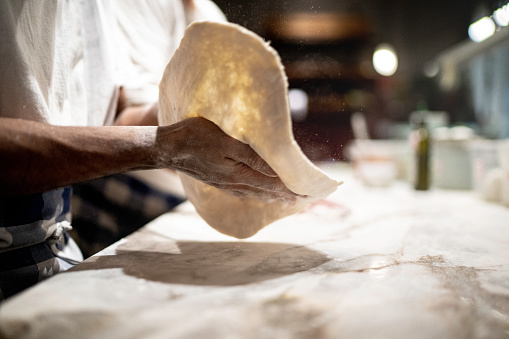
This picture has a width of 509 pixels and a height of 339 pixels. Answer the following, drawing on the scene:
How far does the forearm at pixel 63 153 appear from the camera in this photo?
0.57m

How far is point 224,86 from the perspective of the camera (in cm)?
68

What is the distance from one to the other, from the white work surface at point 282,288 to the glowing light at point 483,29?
4.99ft

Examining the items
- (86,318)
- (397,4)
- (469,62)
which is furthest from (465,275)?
(397,4)

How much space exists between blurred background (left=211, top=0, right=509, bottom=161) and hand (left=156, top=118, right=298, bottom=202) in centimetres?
11

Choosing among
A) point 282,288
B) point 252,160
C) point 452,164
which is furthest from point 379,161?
point 282,288

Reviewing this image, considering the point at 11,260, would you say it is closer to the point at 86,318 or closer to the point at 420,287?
the point at 86,318

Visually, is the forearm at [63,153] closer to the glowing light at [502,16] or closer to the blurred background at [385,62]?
the blurred background at [385,62]

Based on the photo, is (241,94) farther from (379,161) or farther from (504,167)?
(379,161)

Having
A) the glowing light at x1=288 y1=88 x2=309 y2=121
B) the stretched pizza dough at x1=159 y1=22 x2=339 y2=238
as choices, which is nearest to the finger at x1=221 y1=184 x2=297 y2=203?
the stretched pizza dough at x1=159 y1=22 x2=339 y2=238

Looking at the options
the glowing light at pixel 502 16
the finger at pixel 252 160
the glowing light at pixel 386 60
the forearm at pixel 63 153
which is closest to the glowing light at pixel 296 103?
the finger at pixel 252 160

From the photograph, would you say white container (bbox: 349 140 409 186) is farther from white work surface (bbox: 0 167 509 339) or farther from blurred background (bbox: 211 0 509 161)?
white work surface (bbox: 0 167 509 339)

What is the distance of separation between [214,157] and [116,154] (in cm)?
18

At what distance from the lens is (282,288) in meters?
0.58

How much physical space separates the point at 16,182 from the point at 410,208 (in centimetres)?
131
